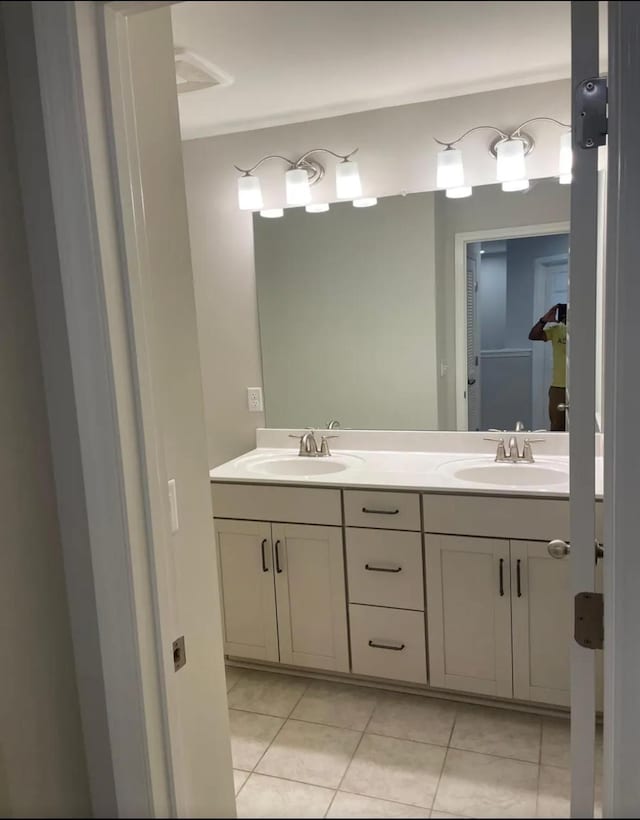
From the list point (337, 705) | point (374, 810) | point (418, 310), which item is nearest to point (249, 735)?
point (337, 705)

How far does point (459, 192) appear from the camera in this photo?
2.53m

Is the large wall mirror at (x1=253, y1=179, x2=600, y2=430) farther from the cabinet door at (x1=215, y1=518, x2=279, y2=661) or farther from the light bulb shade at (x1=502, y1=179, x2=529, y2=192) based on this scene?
the cabinet door at (x1=215, y1=518, x2=279, y2=661)

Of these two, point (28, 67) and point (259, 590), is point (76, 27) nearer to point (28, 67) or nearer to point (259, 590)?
point (28, 67)

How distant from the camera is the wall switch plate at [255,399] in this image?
293 cm

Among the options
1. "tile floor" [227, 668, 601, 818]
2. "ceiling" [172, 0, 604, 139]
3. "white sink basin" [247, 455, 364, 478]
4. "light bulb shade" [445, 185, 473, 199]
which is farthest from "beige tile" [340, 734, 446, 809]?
"light bulb shade" [445, 185, 473, 199]

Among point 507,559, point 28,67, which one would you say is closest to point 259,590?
point 507,559

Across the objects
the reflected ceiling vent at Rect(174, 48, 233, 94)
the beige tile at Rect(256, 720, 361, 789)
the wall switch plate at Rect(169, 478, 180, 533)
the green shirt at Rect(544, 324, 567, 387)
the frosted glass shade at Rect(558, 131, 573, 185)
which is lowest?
the beige tile at Rect(256, 720, 361, 789)

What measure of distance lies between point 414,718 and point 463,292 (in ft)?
5.27

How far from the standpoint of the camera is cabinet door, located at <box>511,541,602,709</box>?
6.93 feet

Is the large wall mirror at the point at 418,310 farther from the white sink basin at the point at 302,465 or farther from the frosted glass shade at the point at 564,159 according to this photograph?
the white sink basin at the point at 302,465

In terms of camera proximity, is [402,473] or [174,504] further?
[402,473]

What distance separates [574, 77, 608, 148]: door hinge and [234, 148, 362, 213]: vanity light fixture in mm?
1794

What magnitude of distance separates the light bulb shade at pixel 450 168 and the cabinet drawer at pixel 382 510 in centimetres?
120

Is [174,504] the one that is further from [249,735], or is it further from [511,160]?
[511,160]
